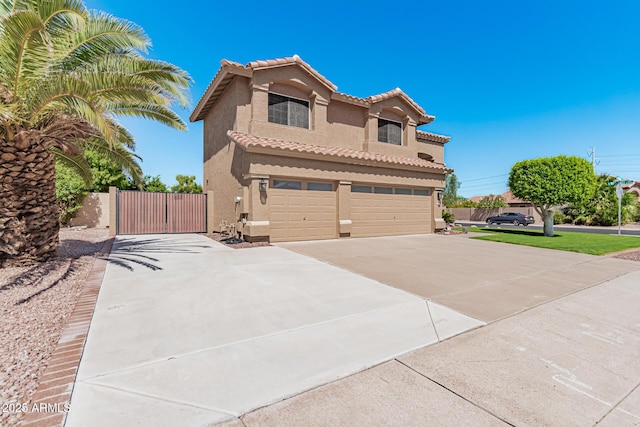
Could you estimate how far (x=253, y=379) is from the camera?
2656 mm

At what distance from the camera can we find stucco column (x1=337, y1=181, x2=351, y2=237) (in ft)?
42.7

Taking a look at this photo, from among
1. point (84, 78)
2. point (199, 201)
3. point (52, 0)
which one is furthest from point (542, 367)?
point (199, 201)

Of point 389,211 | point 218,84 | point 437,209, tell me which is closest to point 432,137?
point 437,209

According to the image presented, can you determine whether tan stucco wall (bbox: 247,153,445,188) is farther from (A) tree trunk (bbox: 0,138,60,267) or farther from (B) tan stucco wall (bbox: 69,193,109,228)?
(B) tan stucco wall (bbox: 69,193,109,228)

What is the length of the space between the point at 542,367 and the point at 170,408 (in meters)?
3.57

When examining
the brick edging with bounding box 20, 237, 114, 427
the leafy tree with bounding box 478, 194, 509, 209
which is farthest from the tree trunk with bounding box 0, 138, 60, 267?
the leafy tree with bounding box 478, 194, 509, 209

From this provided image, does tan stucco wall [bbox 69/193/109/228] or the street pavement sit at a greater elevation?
tan stucco wall [bbox 69/193/109/228]

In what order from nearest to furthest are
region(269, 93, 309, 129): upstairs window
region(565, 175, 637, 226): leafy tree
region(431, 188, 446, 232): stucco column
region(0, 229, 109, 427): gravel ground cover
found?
region(0, 229, 109, 427): gravel ground cover → region(269, 93, 309, 129): upstairs window → region(431, 188, 446, 232): stucco column → region(565, 175, 637, 226): leafy tree

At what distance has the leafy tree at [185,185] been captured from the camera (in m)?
28.0

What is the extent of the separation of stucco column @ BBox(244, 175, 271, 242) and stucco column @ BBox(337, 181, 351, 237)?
3395 mm

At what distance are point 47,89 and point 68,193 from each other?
13445mm

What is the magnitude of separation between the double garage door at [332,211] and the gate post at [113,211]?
26.0 feet

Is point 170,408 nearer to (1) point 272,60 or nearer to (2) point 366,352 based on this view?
(2) point 366,352

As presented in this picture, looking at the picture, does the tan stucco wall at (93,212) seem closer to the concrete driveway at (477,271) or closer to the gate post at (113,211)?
the gate post at (113,211)
